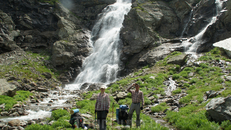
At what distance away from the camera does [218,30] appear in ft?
81.6

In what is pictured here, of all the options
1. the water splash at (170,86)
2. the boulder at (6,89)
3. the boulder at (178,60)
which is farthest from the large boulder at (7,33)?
the water splash at (170,86)

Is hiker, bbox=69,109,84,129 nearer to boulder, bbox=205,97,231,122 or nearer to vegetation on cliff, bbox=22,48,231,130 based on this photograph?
vegetation on cliff, bbox=22,48,231,130

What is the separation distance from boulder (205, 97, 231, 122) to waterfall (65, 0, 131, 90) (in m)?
20.2

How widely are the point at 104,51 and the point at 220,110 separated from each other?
2799cm

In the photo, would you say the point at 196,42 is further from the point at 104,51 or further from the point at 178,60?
the point at 104,51

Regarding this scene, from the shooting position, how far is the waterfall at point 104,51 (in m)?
28.2

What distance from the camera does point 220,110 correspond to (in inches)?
273

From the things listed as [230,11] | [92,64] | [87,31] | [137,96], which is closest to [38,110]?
[137,96]

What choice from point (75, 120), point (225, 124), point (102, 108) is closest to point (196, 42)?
point (225, 124)

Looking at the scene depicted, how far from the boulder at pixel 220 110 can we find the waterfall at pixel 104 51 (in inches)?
795

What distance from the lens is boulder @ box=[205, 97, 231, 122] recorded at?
6809mm

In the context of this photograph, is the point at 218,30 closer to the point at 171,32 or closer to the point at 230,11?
the point at 230,11

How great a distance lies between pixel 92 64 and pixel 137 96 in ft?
85.6

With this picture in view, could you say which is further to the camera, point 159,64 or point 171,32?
point 171,32
